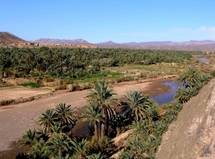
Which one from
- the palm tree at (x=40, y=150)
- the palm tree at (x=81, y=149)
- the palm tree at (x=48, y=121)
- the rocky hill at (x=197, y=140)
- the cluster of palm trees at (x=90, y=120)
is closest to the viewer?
the rocky hill at (x=197, y=140)

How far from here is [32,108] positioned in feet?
168

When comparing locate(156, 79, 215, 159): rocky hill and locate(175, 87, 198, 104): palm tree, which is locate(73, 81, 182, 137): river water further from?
locate(156, 79, 215, 159): rocky hill

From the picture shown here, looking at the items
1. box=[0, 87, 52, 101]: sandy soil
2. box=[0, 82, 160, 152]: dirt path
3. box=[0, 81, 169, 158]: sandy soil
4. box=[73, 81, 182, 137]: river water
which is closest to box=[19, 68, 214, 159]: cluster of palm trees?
box=[73, 81, 182, 137]: river water

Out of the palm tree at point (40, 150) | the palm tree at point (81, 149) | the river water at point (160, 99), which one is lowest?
the river water at point (160, 99)

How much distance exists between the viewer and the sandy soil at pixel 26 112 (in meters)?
37.4

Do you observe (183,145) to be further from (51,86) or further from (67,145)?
(51,86)

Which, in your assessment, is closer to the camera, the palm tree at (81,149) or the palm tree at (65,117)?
the palm tree at (81,149)

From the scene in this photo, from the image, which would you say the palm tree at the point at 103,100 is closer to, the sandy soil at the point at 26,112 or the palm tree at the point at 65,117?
the palm tree at the point at 65,117

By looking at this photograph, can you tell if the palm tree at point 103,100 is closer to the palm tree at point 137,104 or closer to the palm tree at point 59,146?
the palm tree at point 137,104

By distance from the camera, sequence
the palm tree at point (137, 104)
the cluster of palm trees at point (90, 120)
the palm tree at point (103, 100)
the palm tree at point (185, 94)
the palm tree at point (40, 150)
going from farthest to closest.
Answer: the palm tree at point (185, 94)
the palm tree at point (137, 104)
the palm tree at point (103, 100)
the palm tree at point (40, 150)
the cluster of palm trees at point (90, 120)

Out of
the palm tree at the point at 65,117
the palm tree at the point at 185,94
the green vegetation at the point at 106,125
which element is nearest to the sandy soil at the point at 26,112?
the green vegetation at the point at 106,125

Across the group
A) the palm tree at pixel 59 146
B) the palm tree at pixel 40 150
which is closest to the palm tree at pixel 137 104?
the palm tree at pixel 59 146

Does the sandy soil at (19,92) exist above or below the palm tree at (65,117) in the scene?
below

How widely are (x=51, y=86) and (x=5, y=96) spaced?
1488 cm
